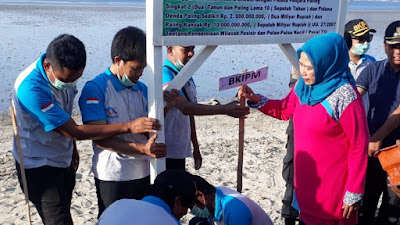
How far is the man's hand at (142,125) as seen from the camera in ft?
9.79

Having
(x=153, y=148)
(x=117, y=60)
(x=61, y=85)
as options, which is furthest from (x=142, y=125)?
(x=61, y=85)

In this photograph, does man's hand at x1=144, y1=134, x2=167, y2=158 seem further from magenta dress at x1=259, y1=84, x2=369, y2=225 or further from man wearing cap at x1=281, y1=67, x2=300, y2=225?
man wearing cap at x1=281, y1=67, x2=300, y2=225

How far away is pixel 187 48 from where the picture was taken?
3.71m

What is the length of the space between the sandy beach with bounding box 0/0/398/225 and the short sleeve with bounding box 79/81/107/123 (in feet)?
1.11

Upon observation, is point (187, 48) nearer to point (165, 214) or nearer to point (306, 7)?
point (306, 7)

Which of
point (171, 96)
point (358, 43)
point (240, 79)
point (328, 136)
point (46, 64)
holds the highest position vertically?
point (358, 43)

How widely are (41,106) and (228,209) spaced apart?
1370 millimetres

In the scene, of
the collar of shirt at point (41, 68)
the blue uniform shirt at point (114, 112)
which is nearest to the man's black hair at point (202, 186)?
the blue uniform shirt at point (114, 112)

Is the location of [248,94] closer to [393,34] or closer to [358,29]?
[393,34]

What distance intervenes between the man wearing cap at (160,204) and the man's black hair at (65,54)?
2.94 ft

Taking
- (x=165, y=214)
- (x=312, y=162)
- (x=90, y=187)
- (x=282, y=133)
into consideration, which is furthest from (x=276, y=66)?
(x=165, y=214)

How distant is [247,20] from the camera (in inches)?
125

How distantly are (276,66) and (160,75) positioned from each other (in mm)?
11199

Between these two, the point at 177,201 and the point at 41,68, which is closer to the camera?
the point at 177,201
